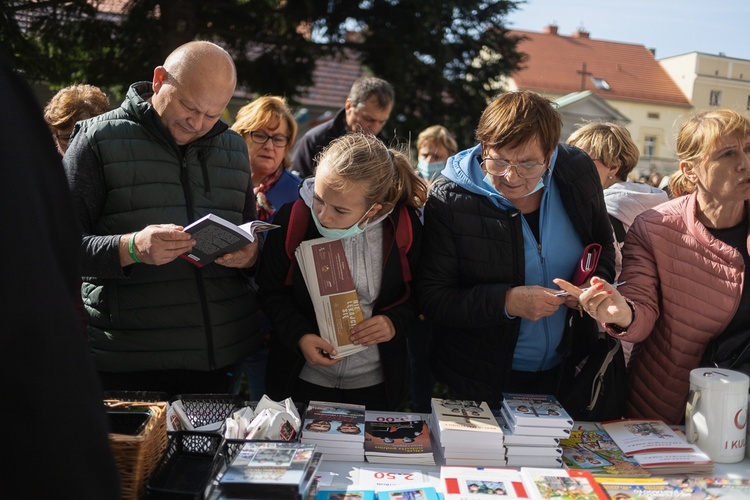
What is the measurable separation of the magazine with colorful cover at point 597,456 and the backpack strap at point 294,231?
1.14 meters

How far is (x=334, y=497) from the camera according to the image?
1666 millimetres

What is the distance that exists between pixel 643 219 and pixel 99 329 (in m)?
2.08

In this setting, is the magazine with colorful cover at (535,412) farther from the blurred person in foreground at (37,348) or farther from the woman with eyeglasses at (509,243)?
the blurred person in foreground at (37,348)

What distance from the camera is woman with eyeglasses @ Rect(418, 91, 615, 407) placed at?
225 cm

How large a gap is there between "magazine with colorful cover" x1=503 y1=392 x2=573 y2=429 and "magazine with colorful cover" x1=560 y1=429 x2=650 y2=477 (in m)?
0.12

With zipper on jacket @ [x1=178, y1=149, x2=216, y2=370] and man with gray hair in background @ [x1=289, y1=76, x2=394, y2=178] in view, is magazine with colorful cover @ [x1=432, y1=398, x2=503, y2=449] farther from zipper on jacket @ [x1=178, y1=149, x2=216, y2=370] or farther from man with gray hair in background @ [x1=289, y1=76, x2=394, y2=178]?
man with gray hair in background @ [x1=289, y1=76, x2=394, y2=178]

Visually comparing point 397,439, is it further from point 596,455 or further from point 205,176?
point 205,176

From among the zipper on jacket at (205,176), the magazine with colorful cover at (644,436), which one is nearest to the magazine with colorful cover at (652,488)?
the magazine with colorful cover at (644,436)

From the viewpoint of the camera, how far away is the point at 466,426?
195cm

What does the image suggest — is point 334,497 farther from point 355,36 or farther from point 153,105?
point 355,36

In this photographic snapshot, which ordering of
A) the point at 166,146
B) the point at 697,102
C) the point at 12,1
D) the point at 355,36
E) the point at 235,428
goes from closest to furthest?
the point at 235,428 < the point at 166,146 < the point at 697,102 < the point at 12,1 < the point at 355,36

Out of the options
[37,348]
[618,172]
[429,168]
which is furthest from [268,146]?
[37,348]

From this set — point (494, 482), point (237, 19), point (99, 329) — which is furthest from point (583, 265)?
point (237, 19)

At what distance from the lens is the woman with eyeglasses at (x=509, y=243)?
2248 mm
